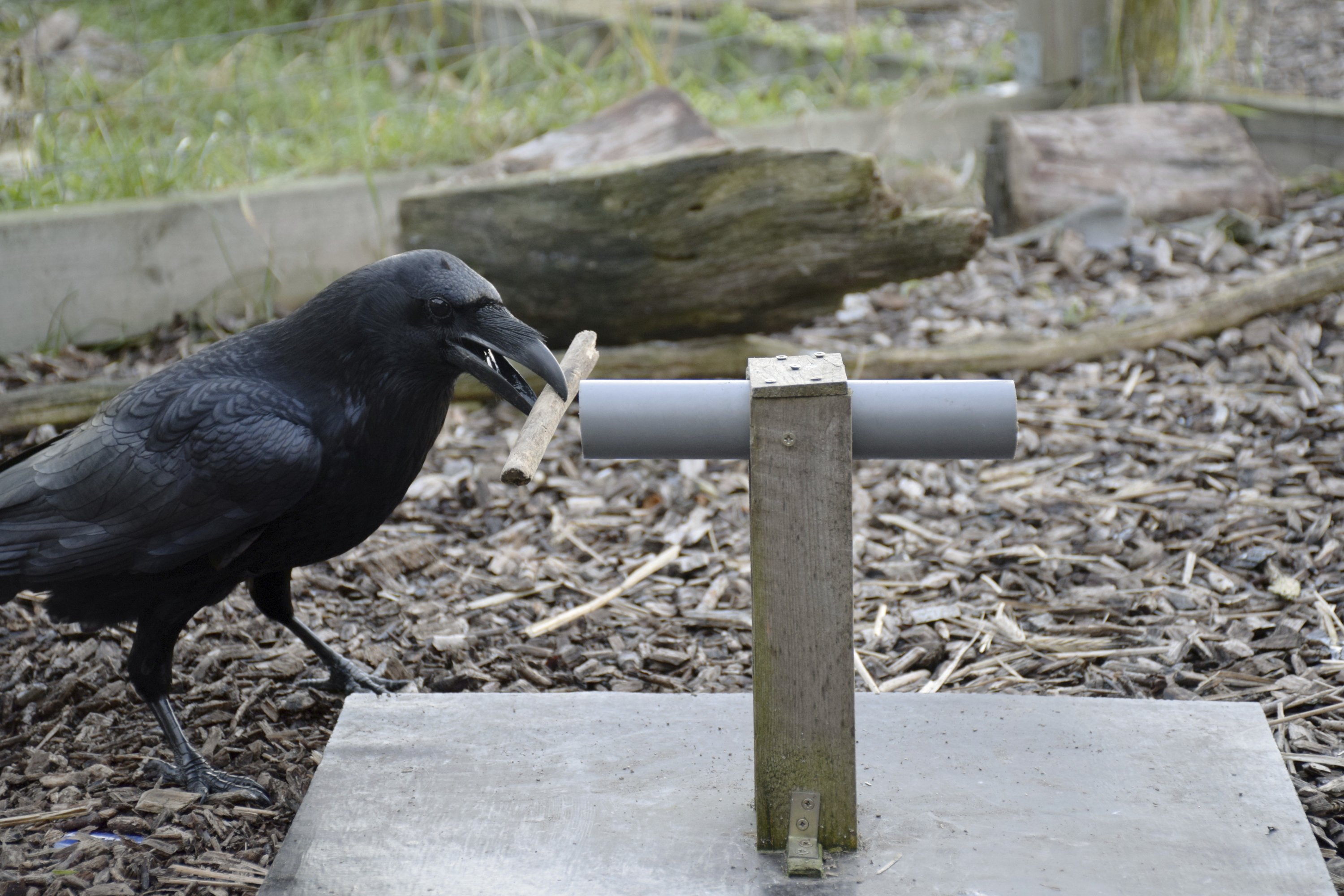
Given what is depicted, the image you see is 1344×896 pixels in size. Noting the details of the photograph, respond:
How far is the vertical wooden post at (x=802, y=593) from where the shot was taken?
1.82m

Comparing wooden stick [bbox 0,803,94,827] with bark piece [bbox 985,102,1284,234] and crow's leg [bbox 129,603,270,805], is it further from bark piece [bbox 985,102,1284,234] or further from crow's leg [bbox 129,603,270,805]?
bark piece [bbox 985,102,1284,234]

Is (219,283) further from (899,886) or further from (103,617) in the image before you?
(899,886)

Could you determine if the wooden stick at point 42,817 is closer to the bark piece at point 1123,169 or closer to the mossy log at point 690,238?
the mossy log at point 690,238

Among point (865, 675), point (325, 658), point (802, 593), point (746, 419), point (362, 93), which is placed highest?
point (362, 93)

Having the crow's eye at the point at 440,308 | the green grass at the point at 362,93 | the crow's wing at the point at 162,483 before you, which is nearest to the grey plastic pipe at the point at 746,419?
the crow's eye at the point at 440,308

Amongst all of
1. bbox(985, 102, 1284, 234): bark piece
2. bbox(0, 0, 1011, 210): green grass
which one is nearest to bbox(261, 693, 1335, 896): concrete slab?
bbox(0, 0, 1011, 210): green grass

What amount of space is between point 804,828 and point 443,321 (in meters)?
1.21

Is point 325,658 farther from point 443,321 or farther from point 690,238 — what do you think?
point 690,238

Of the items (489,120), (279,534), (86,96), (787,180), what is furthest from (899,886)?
(86,96)

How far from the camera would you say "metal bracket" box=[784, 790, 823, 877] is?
1955mm

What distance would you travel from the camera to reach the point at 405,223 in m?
4.44

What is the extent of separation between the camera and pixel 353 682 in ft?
9.76

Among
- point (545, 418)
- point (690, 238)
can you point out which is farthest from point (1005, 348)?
point (545, 418)

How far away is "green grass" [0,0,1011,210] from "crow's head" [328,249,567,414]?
10.2 ft
